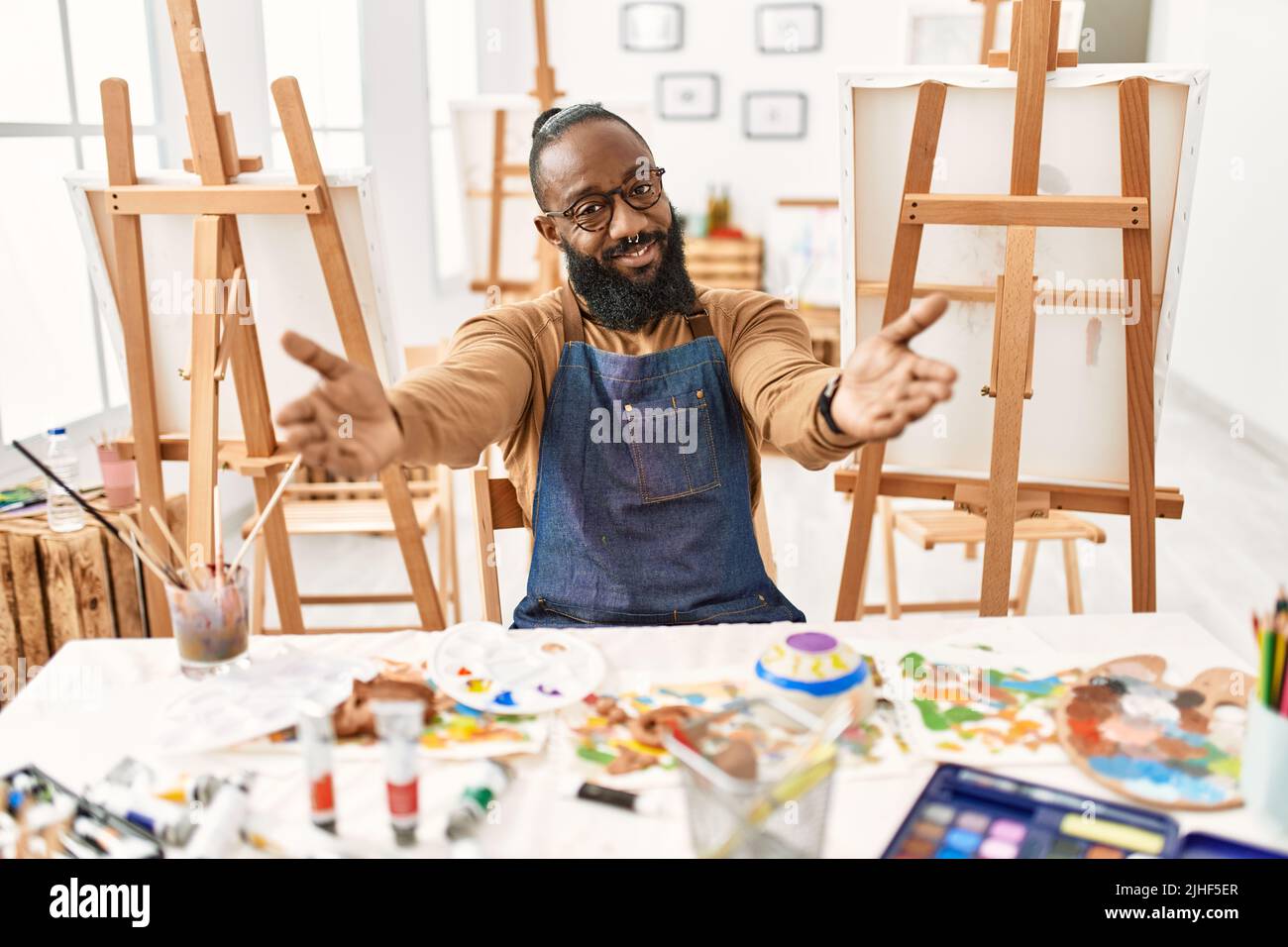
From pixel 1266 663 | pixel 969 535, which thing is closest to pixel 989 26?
pixel 969 535

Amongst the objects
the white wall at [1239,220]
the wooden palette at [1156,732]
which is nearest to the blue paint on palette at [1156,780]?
the wooden palette at [1156,732]

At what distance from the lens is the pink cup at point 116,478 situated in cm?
255

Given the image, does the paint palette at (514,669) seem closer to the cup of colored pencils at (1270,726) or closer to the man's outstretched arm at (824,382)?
the man's outstretched arm at (824,382)

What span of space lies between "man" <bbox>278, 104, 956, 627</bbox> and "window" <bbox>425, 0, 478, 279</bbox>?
3.90m

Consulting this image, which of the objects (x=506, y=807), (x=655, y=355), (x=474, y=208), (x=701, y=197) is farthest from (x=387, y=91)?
(x=506, y=807)

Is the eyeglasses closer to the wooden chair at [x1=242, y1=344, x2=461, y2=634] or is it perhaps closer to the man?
the man

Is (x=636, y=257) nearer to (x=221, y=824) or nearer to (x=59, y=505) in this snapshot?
(x=221, y=824)

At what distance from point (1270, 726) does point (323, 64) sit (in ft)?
14.9

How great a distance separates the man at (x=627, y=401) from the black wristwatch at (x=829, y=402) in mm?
231

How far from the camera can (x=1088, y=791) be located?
3.67ft

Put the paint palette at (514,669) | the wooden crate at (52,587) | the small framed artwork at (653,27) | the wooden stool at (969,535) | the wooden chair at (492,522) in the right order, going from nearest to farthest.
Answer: the paint palette at (514,669)
the wooden chair at (492,522)
the wooden crate at (52,587)
the wooden stool at (969,535)
the small framed artwork at (653,27)

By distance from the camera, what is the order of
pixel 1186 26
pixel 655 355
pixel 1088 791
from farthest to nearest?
pixel 1186 26
pixel 655 355
pixel 1088 791

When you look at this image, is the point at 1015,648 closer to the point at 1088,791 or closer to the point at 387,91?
the point at 1088,791
